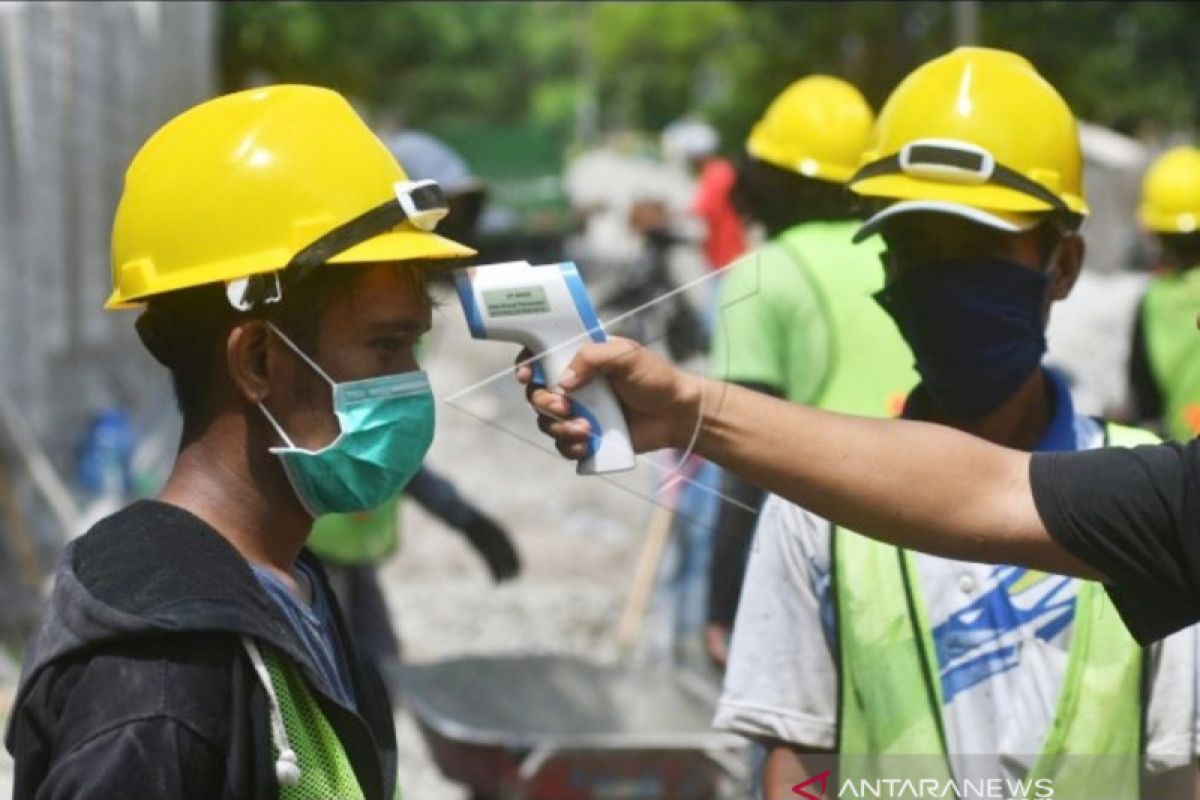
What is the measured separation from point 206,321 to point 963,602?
115cm

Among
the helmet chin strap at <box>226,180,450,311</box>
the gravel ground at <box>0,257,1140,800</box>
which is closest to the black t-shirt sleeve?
the helmet chin strap at <box>226,180,450,311</box>

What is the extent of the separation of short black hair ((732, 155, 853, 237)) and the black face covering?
239 cm

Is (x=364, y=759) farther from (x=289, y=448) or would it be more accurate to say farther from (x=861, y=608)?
(x=861, y=608)

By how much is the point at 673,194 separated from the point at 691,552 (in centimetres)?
3976

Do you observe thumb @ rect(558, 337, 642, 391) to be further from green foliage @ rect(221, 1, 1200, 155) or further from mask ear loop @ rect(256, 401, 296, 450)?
green foliage @ rect(221, 1, 1200, 155)

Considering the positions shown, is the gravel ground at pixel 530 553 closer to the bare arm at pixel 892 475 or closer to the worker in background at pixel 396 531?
the worker in background at pixel 396 531

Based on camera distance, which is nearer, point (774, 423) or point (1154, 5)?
point (774, 423)

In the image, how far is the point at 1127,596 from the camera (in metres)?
2.46

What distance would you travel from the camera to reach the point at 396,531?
633 centimetres

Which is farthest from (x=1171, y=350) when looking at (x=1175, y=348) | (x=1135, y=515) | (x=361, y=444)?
(x=361, y=444)

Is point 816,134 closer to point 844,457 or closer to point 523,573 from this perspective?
point 844,457

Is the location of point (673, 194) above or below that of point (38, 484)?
below

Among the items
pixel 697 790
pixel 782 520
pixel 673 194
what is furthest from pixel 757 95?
pixel 673 194

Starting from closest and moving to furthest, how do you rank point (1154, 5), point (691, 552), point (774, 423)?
point (774, 423) → point (691, 552) → point (1154, 5)
